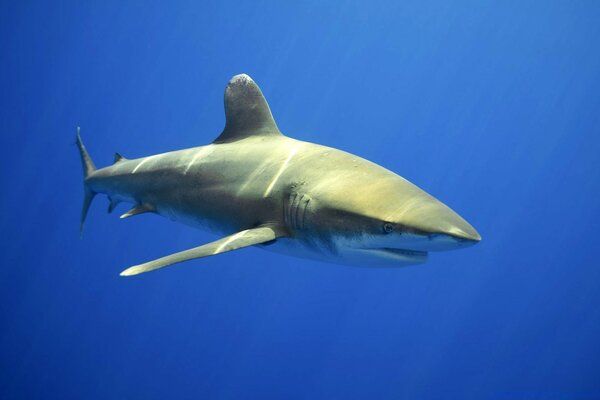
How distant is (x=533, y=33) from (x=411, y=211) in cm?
2332

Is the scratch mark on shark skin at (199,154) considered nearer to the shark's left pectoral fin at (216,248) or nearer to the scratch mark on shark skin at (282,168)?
the scratch mark on shark skin at (282,168)

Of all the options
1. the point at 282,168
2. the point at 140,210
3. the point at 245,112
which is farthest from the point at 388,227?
the point at 140,210

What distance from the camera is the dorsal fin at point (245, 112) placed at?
13.9 ft

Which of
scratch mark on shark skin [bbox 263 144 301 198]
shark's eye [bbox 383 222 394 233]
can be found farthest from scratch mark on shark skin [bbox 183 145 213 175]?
shark's eye [bbox 383 222 394 233]

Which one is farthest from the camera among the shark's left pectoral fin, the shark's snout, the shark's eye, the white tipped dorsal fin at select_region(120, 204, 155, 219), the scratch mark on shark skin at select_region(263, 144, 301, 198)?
the white tipped dorsal fin at select_region(120, 204, 155, 219)

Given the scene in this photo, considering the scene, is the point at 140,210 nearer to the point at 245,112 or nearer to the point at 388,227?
the point at 245,112

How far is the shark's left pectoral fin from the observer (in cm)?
265

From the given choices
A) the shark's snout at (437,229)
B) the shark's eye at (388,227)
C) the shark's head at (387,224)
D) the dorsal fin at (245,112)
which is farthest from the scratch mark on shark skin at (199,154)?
the shark's snout at (437,229)

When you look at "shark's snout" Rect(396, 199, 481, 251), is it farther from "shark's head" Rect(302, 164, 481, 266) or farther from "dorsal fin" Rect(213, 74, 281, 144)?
"dorsal fin" Rect(213, 74, 281, 144)

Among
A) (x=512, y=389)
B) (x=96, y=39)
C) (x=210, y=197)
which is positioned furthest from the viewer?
(x=96, y=39)

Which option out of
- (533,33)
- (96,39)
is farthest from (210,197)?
(533,33)

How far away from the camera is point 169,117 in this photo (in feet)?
58.7

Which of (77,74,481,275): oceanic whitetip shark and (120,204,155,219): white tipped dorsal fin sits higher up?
(77,74,481,275): oceanic whitetip shark

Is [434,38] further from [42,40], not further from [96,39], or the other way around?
[42,40]
